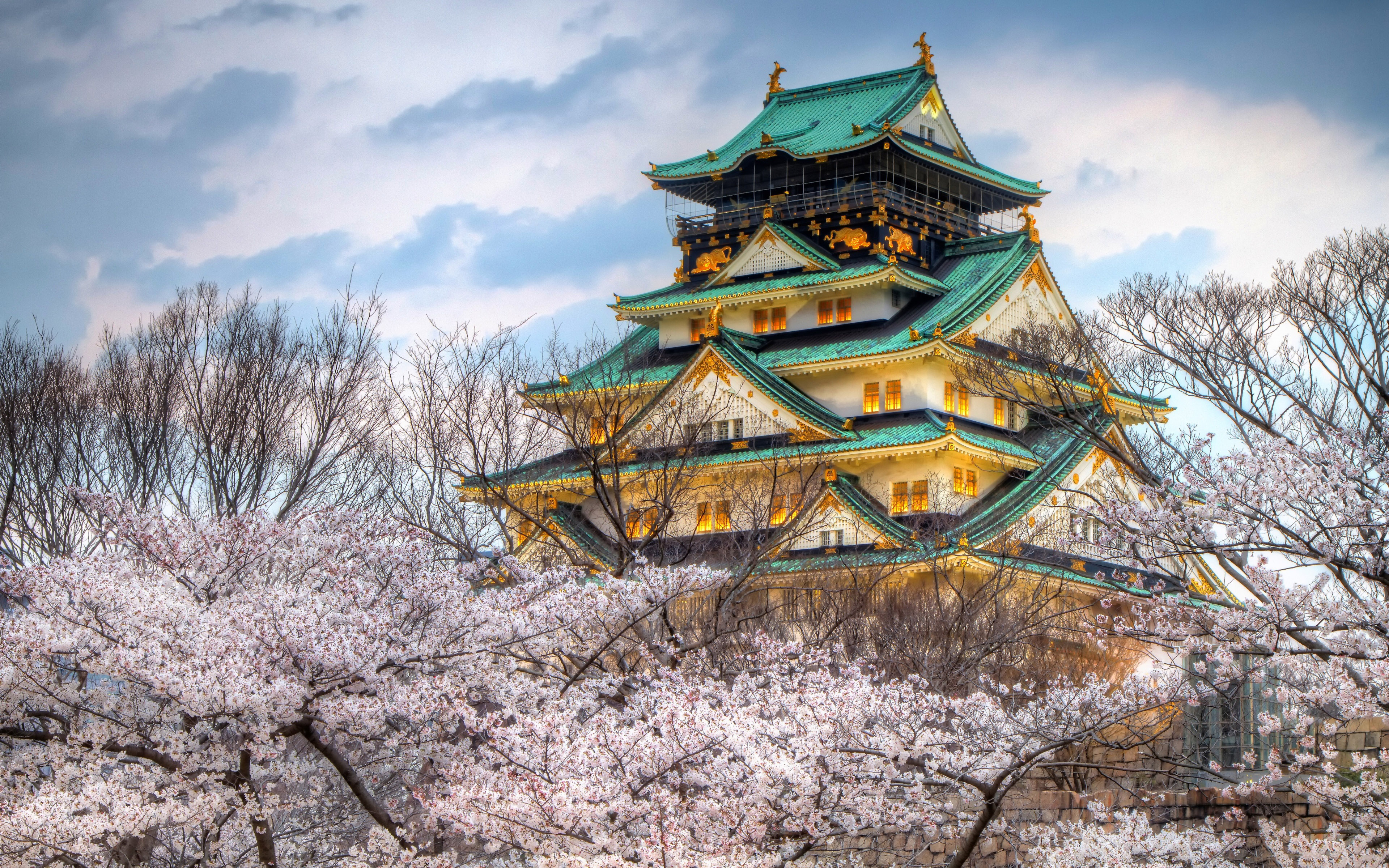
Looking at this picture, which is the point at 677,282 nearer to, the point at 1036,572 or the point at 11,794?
the point at 1036,572

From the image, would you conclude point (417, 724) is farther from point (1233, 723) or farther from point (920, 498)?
point (920, 498)

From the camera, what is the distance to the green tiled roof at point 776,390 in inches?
1492

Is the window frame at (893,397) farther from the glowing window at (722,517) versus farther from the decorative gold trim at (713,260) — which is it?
the decorative gold trim at (713,260)

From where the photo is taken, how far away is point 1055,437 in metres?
39.7

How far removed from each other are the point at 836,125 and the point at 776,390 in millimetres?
10844

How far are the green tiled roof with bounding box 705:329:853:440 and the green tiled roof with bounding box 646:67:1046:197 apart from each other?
25.0 ft

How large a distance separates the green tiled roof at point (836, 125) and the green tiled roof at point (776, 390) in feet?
25.0

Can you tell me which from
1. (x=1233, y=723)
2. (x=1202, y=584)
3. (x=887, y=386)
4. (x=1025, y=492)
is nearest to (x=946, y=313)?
(x=887, y=386)

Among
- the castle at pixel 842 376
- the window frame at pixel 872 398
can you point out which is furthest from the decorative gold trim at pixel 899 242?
the window frame at pixel 872 398

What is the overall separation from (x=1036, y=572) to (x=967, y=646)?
7407 mm

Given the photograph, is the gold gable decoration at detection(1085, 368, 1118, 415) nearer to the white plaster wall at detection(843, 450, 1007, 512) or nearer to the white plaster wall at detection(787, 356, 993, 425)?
the white plaster wall at detection(843, 450, 1007, 512)

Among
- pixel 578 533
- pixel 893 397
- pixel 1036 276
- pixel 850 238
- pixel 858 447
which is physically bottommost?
pixel 578 533

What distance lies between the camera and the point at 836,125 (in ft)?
148

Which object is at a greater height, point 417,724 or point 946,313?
point 946,313
